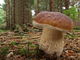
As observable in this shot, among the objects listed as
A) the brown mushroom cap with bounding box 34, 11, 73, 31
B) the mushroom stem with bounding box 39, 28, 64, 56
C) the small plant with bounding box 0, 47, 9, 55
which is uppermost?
the brown mushroom cap with bounding box 34, 11, 73, 31

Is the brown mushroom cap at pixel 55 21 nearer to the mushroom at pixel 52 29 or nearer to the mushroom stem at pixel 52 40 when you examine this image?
the mushroom at pixel 52 29

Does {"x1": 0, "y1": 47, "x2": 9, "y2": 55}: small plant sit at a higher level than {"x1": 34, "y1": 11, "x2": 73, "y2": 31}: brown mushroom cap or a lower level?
lower

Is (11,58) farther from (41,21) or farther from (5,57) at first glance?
(41,21)

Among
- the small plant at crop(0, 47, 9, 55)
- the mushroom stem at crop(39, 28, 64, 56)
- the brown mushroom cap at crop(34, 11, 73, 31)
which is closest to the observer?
the brown mushroom cap at crop(34, 11, 73, 31)

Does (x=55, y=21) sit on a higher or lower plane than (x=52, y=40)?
higher

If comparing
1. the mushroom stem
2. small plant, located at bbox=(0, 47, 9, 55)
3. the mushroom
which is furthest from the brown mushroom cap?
small plant, located at bbox=(0, 47, 9, 55)

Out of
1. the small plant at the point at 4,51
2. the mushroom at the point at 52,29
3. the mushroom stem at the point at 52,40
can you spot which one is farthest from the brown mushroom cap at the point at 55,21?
the small plant at the point at 4,51

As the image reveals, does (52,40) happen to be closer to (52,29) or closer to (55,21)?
(52,29)

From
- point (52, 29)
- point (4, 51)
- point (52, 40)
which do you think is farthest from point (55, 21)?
point (4, 51)

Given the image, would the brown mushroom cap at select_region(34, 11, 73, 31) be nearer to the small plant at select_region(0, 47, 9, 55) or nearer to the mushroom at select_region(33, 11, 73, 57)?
the mushroom at select_region(33, 11, 73, 57)
